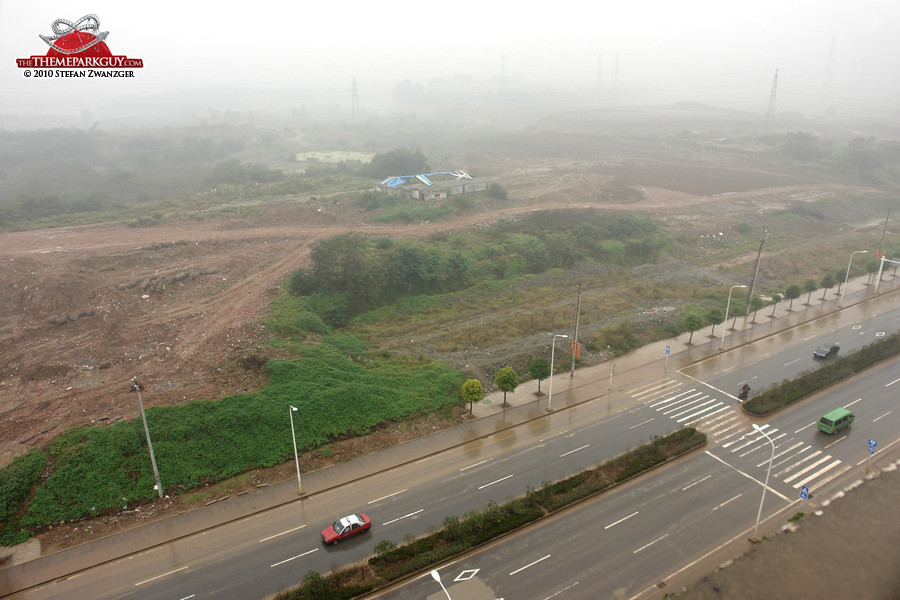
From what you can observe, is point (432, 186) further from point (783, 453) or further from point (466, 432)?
point (783, 453)

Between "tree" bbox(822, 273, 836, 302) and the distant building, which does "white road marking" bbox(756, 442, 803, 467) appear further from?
the distant building

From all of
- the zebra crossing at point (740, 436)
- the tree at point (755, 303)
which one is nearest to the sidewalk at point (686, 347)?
the tree at point (755, 303)

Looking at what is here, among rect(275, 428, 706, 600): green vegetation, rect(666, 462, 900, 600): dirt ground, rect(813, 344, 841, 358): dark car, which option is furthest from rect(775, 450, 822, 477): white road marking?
rect(813, 344, 841, 358): dark car

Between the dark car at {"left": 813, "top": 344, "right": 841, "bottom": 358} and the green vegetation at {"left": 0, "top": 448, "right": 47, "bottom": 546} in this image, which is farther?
the dark car at {"left": 813, "top": 344, "right": 841, "bottom": 358}

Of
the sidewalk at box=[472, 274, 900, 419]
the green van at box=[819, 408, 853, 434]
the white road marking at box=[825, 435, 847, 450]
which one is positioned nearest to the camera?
the white road marking at box=[825, 435, 847, 450]

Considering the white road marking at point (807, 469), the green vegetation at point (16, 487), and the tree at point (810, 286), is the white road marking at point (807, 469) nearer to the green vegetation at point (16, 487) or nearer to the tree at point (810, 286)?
the tree at point (810, 286)

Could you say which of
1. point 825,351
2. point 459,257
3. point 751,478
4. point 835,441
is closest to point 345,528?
point 751,478

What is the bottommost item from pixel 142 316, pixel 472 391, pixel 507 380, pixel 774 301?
pixel 774 301
